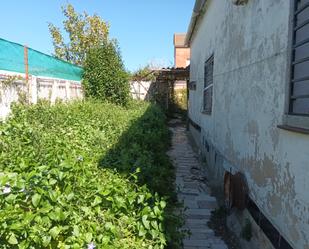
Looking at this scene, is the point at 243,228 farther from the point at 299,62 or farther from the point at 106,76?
the point at 106,76

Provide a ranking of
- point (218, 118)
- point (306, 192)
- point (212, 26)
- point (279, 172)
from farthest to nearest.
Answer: point (212, 26)
point (218, 118)
point (279, 172)
point (306, 192)

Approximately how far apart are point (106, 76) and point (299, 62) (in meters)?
11.5

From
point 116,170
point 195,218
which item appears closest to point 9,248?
point 116,170

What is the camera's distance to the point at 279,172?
3.23 meters

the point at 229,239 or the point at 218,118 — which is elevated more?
the point at 218,118

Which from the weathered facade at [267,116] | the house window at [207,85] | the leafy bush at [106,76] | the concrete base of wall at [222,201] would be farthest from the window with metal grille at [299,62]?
the leafy bush at [106,76]

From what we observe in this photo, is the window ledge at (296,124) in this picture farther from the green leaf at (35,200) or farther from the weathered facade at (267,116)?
the green leaf at (35,200)

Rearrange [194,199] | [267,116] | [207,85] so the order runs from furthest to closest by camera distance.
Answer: [207,85], [194,199], [267,116]

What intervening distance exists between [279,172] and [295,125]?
534 millimetres

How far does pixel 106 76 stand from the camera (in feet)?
45.9

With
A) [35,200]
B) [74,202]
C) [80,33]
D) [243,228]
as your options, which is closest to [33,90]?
[243,228]

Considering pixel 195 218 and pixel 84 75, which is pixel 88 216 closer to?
pixel 195 218

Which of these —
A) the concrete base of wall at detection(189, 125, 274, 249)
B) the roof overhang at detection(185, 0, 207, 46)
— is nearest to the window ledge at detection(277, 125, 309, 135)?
the concrete base of wall at detection(189, 125, 274, 249)

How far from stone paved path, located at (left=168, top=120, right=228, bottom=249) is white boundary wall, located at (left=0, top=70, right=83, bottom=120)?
3440 millimetres
